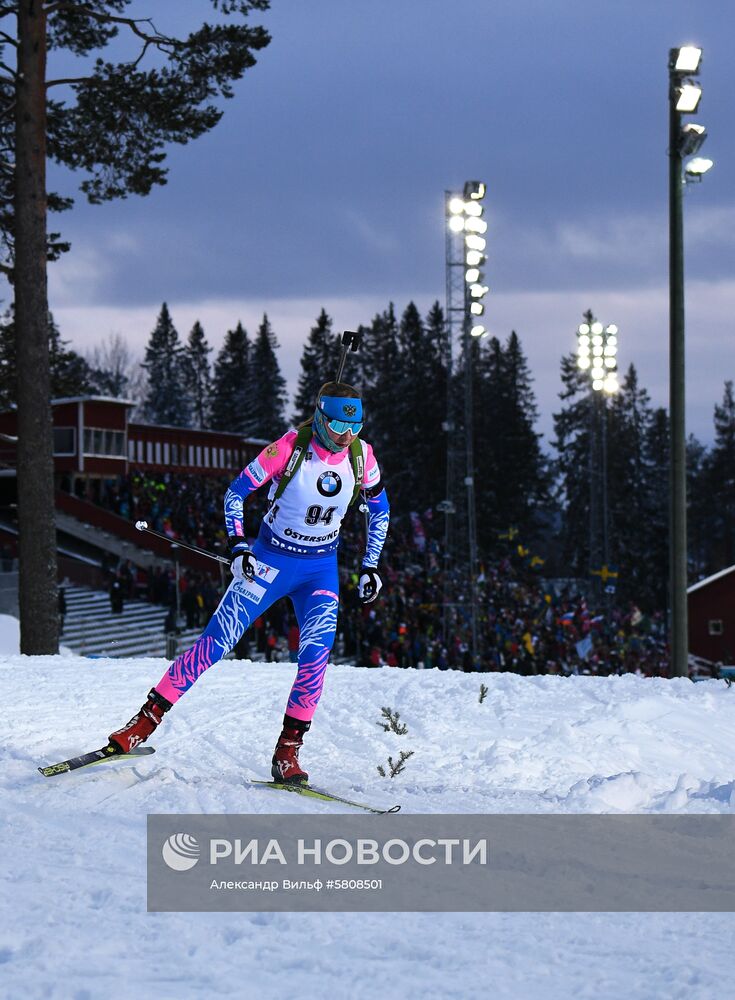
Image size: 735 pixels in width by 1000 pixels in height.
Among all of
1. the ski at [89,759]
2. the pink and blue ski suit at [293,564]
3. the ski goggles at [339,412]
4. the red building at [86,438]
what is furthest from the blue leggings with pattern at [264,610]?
the red building at [86,438]

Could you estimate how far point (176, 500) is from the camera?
3544cm

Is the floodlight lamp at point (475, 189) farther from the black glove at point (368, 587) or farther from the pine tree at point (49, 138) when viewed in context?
the black glove at point (368, 587)

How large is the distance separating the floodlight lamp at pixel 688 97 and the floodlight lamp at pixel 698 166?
52 cm

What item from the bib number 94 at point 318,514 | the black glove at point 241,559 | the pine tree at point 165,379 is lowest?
the black glove at point 241,559

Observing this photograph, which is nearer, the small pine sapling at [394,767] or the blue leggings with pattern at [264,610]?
the blue leggings with pattern at [264,610]

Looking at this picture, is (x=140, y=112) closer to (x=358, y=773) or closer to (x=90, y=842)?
(x=358, y=773)

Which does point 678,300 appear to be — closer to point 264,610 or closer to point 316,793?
point 264,610

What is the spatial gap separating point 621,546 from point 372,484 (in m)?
64.4

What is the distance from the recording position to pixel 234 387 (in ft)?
257

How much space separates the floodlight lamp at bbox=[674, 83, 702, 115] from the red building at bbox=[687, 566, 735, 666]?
35012 mm

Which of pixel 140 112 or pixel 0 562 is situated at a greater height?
pixel 140 112

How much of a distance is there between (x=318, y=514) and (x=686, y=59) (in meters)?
8.14

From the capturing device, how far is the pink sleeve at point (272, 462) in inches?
218

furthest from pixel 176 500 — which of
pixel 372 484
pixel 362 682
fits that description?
pixel 372 484
